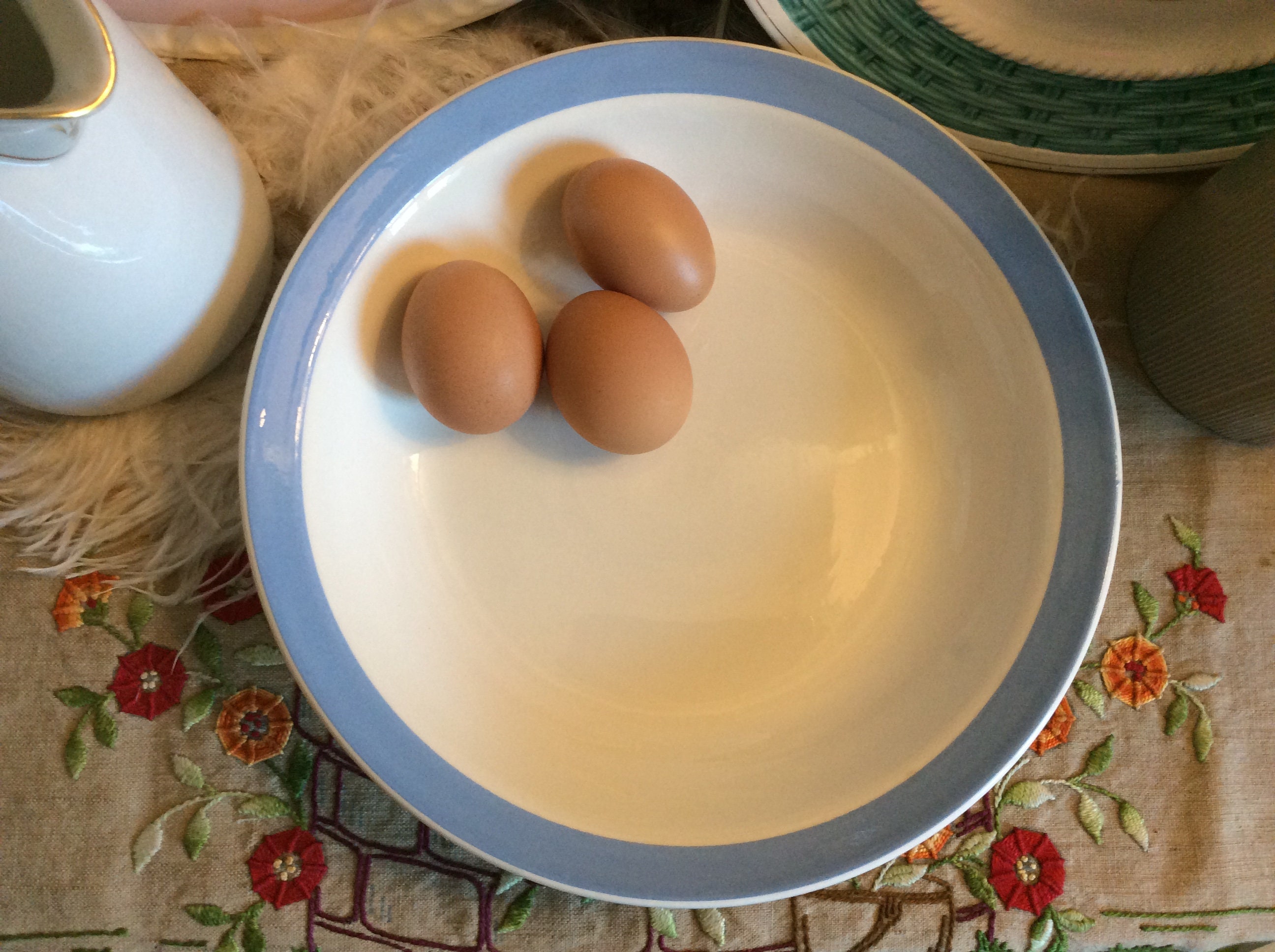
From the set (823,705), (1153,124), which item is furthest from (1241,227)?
(823,705)

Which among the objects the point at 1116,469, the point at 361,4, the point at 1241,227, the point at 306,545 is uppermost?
the point at 1241,227

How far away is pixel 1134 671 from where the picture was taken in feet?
1.88

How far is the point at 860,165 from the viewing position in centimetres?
54

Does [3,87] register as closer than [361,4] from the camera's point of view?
Yes

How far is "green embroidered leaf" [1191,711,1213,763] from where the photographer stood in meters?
0.56

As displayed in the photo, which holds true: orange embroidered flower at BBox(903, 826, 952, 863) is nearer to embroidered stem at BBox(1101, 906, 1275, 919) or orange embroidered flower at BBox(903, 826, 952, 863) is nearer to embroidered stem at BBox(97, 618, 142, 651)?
embroidered stem at BBox(1101, 906, 1275, 919)

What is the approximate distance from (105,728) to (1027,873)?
606 millimetres

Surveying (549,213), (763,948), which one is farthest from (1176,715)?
(549,213)

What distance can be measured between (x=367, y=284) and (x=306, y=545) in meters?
0.16

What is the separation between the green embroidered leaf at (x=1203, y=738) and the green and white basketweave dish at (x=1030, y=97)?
1.30 feet

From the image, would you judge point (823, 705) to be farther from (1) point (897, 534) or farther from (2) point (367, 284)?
(2) point (367, 284)

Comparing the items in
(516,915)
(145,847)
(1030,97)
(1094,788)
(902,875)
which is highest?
(1030,97)

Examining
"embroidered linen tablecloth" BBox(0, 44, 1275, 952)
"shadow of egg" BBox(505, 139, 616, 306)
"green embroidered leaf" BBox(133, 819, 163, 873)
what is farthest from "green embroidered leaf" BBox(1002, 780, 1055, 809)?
"green embroidered leaf" BBox(133, 819, 163, 873)

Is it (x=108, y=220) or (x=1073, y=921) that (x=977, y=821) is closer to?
(x=1073, y=921)
